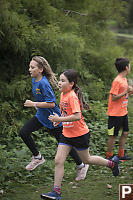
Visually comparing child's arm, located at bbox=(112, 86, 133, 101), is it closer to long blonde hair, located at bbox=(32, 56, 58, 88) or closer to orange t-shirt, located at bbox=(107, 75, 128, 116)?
orange t-shirt, located at bbox=(107, 75, 128, 116)

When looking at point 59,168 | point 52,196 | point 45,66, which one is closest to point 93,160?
point 59,168

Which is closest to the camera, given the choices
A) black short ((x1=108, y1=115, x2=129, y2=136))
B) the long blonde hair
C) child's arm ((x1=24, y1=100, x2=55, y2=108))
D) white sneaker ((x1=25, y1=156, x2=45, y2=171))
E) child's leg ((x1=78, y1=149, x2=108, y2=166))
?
child's leg ((x1=78, y1=149, x2=108, y2=166))

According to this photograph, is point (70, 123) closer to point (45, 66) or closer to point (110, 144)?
point (45, 66)

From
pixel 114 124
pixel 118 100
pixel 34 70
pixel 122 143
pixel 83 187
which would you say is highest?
pixel 34 70

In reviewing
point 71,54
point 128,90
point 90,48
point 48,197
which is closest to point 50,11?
point 71,54

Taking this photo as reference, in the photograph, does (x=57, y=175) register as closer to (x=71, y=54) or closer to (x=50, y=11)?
(x=71, y=54)

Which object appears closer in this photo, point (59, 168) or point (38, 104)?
point (59, 168)

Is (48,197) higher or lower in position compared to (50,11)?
lower

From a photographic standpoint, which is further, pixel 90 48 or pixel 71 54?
pixel 90 48

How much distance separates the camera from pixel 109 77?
9125mm

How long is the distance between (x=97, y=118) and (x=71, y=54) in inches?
58.4

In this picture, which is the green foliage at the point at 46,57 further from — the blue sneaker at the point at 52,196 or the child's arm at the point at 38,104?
the child's arm at the point at 38,104

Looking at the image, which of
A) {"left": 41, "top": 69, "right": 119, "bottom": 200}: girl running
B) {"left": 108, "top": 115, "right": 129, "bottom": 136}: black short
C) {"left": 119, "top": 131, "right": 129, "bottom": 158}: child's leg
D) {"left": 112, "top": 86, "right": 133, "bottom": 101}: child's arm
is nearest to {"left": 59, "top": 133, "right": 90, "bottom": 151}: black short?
{"left": 41, "top": 69, "right": 119, "bottom": 200}: girl running

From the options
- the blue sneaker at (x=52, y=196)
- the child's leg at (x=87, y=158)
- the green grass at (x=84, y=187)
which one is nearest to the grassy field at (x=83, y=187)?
the green grass at (x=84, y=187)
